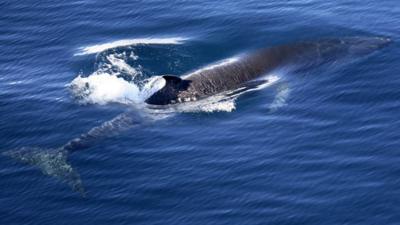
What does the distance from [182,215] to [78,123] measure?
10530mm

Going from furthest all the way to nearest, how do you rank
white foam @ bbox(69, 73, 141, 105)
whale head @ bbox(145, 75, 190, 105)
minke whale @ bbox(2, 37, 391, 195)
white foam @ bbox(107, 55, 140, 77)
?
white foam @ bbox(107, 55, 140, 77)
white foam @ bbox(69, 73, 141, 105)
whale head @ bbox(145, 75, 190, 105)
minke whale @ bbox(2, 37, 391, 195)

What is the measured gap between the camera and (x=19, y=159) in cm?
3862

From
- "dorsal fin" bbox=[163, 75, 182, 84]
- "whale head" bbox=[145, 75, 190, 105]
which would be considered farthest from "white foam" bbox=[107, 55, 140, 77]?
"dorsal fin" bbox=[163, 75, 182, 84]

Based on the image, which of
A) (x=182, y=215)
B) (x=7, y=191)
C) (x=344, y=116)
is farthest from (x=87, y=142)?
(x=344, y=116)

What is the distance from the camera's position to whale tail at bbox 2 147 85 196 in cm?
3669

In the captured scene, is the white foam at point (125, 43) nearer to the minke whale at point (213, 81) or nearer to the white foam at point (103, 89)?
the white foam at point (103, 89)

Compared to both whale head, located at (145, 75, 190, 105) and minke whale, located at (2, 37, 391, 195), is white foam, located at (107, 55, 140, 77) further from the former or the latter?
whale head, located at (145, 75, 190, 105)

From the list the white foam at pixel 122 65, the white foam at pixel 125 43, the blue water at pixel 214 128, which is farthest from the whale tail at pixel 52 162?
the white foam at pixel 125 43

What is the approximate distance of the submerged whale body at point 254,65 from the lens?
4291 centimetres

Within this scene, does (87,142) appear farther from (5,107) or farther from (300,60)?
(300,60)

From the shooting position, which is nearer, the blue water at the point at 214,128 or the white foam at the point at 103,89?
the blue water at the point at 214,128

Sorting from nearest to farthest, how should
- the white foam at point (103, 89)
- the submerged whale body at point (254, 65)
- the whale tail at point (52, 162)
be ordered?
the whale tail at point (52, 162) → the submerged whale body at point (254, 65) → the white foam at point (103, 89)

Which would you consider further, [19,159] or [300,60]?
[300,60]

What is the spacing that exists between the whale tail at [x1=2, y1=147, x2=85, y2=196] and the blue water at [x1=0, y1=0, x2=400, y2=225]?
0.32 m
